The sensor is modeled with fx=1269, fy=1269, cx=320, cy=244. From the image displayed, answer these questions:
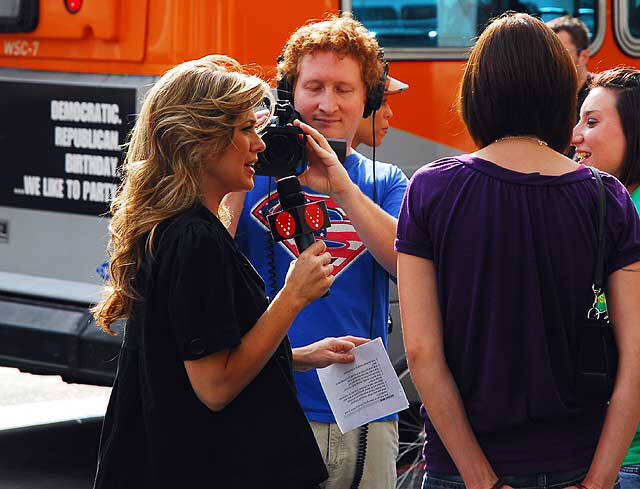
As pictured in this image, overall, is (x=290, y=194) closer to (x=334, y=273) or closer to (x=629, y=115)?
(x=334, y=273)

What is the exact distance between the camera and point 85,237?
5.73 meters

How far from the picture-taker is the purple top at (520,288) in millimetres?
2596

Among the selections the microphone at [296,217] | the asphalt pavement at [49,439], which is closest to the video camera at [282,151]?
the microphone at [296,217]

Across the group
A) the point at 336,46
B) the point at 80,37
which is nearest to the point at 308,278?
the point at 336,46

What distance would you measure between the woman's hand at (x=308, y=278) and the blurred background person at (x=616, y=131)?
1055 millimetres

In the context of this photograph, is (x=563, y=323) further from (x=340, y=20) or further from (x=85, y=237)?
(x=85, y=237)

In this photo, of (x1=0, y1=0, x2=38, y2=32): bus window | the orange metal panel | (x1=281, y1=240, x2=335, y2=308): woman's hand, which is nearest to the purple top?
(x1=281, y1=240, x2=335, y2=308): woman's hand

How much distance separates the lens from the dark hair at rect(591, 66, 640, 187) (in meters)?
3.41

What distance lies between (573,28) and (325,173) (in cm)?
332

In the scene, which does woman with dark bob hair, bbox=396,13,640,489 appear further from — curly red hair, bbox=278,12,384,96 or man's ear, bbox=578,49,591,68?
man's ear, bbox=578,49,591,68

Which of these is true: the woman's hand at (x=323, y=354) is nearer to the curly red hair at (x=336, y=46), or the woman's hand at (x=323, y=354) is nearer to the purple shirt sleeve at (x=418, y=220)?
the purple shirt sleeve at (x=418, y=220)

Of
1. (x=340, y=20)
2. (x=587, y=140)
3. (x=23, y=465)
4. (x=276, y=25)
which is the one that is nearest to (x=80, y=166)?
(x=276, y=25)

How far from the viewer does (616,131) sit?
345cm

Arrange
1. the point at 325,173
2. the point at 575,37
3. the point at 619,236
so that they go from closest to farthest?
the point at 619,236 < the point at 325,173 < the point at 575,37
